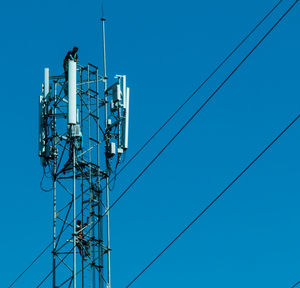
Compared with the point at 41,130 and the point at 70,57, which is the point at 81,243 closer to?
the point at 41,130

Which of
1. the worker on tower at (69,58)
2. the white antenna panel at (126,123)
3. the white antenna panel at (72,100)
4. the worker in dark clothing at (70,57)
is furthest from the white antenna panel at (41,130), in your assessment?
the white antenna panel at (126,123)

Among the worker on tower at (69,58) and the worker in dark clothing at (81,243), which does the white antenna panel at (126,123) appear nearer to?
the worker on tower at (69,58)

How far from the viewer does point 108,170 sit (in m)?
38.2

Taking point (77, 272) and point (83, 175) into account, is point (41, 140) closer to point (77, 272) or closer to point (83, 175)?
point (83, 175)

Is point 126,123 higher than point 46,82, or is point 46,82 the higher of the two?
point 46,82

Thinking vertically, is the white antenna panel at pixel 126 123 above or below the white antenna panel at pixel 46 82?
below

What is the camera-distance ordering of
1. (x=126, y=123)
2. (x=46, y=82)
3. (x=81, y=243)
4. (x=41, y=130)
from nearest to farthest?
(x=81, y=243), (x=126, y=123), (x=41, y=130), (x=46, y=82)

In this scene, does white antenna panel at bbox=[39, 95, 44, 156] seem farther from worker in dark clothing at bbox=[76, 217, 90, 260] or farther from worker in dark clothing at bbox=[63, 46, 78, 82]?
worker in dark clothing at bbox=[76, 217, 90, 260]

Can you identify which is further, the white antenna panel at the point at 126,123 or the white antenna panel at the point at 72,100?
the white antenna panel at the point at 126,123

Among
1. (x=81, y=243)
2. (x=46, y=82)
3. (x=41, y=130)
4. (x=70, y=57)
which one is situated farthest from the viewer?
(x=46, y=82)

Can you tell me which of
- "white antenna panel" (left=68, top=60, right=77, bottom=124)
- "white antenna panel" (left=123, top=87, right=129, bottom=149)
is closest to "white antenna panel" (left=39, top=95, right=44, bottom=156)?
"white antenna panel" (left=68, top=60, right=77, bottom=124)

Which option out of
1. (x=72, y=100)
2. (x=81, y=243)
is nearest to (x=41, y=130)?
(x=72, y=100)

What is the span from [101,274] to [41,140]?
5392 mm

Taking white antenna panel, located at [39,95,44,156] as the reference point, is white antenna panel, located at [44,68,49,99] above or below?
above
